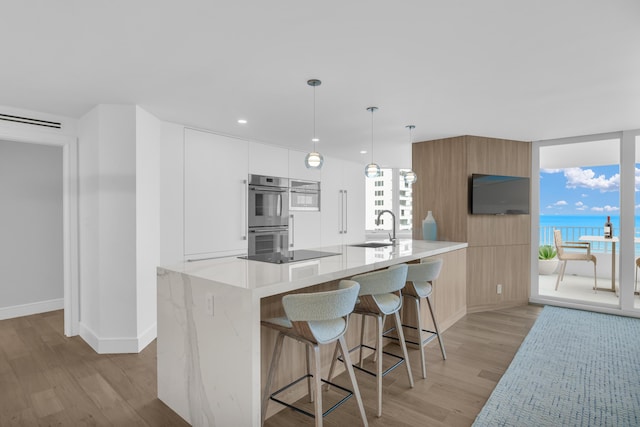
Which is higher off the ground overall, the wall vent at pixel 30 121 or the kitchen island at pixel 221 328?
the wall vent at pixel 30 121

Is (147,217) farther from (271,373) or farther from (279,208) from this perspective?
(271,373)

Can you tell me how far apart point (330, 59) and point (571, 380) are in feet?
9.76

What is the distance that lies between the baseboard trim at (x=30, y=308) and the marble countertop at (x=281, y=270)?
3.32 meters

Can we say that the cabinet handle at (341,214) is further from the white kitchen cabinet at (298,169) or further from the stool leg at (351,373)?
the stool leg at (351,373)

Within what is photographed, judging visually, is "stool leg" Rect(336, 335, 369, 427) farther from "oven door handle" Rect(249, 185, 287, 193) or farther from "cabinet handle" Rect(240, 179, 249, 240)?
"oven door handle" Rect(249, 185, 287, 193)

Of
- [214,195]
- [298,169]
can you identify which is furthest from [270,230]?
[298,169]

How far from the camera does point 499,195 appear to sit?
4.64 metres

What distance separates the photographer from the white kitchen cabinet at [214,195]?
3920 millimetres

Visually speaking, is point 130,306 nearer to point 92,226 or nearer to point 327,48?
point 92,226

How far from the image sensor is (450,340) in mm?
3520

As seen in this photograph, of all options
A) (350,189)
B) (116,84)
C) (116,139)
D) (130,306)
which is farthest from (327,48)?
(350,189)

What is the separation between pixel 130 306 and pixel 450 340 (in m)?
3.14

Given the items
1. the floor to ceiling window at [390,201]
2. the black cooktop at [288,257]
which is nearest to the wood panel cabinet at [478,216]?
the floor to ceiling window at [390,201]

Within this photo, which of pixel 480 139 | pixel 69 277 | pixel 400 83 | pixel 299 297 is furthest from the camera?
pixel 480 139
